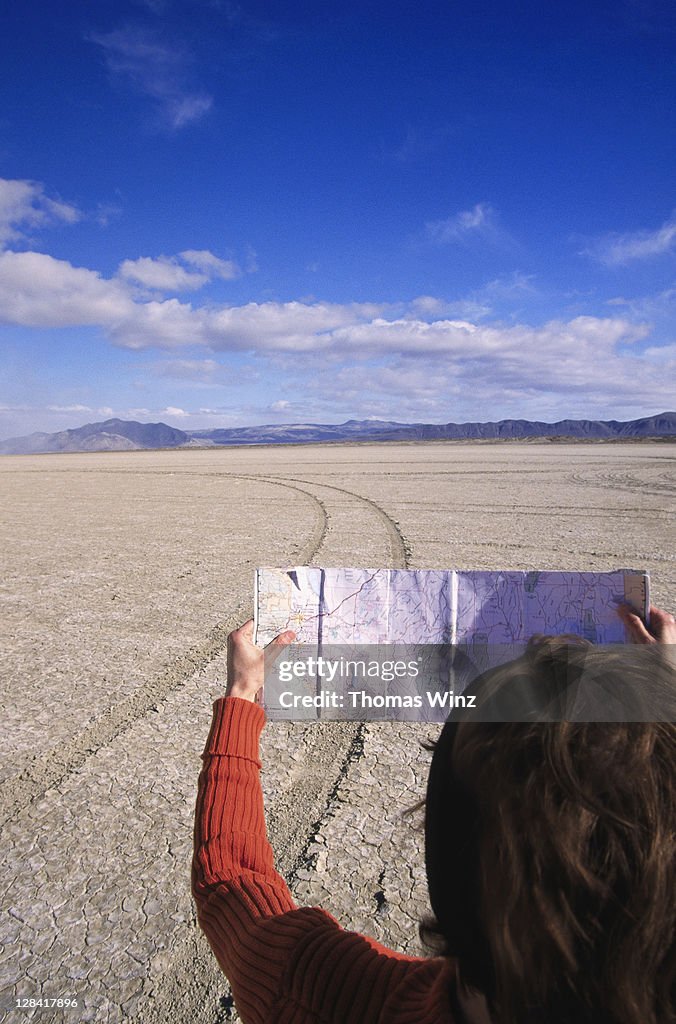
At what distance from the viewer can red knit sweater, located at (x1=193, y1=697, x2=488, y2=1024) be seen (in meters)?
0.78

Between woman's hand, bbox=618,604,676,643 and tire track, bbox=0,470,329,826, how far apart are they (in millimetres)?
2487

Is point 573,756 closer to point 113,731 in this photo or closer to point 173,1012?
point 173,1012

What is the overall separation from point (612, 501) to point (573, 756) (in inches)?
513

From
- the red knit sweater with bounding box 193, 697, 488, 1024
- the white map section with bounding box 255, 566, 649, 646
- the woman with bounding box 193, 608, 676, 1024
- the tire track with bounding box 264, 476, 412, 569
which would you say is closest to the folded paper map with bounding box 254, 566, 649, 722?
the white map section with bounding box 255, 566, 649, 646

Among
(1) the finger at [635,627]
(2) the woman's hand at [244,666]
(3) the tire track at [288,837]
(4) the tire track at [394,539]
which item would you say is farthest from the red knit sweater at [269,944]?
(4) the tire track at [394,539]

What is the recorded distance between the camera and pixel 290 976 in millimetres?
820

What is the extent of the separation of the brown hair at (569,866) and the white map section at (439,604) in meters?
0.69

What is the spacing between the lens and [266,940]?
863 millimetres

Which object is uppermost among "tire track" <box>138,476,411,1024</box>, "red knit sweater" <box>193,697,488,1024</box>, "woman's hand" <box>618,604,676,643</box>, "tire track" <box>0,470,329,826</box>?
"woman's hand" <box>618,604,676,643</box>

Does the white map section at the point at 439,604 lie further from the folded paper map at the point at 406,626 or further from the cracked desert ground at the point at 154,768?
the cracked desert ground at the point at 154,768

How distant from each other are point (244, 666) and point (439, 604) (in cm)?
48

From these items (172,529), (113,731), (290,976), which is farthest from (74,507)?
(290,976)

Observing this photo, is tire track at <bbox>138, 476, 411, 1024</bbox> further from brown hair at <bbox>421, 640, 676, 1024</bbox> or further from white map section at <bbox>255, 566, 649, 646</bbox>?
brown hair at <bbox>421, 640, 676, 1024</bbox>

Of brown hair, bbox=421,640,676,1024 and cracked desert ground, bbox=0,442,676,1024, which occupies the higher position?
brown hair, bbox=421,640,676,1024
